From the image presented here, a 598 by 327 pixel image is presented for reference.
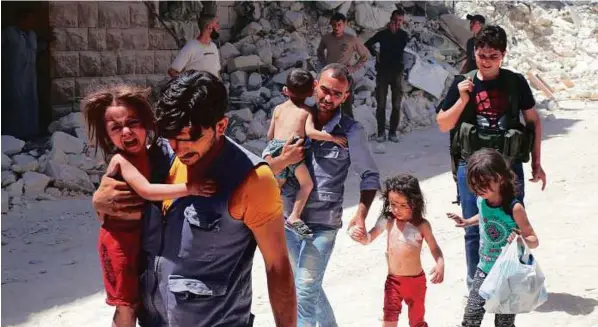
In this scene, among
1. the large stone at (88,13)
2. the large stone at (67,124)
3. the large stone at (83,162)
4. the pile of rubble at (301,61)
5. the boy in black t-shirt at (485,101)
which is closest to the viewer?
the boy in black t-shirt at (485,101)

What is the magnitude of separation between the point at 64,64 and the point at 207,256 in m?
9.09

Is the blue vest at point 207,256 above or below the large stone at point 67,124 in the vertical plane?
above

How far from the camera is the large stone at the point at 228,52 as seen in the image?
13.7m

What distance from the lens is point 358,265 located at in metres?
6.81

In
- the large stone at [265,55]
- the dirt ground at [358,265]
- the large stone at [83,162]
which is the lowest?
the dirt ground at [358,265]

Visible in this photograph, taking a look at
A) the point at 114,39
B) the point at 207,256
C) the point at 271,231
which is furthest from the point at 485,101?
the point at 114,39

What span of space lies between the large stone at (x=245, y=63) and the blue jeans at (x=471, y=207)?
8.74 meters

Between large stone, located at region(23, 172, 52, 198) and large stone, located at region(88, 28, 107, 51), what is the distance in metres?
3.00

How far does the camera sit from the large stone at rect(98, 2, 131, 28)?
37.7 feet

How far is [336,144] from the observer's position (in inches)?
170

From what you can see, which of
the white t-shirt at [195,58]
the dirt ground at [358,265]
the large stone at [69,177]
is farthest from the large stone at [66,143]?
the white t-shirt at [195,58]

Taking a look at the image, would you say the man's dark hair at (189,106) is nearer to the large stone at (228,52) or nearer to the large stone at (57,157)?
the large stone at (57,157)

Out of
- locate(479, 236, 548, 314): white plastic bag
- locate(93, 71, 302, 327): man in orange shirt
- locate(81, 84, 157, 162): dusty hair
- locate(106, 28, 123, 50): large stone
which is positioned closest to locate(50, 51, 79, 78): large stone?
locate(106, 28, 123, 50): large stone

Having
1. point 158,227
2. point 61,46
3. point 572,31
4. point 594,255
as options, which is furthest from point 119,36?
point 572,31
